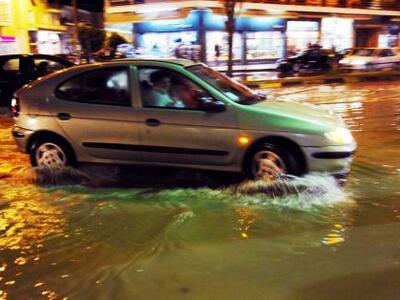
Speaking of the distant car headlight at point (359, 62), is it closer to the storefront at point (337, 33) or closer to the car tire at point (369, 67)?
the car tire at point (369, 67)

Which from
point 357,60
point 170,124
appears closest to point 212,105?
point 170,124

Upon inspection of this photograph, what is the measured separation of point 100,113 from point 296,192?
247 centimetres

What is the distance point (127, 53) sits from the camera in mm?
27391

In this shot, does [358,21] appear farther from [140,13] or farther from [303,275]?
[303,275]

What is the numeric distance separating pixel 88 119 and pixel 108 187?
0.86m

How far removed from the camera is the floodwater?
3.95 metres

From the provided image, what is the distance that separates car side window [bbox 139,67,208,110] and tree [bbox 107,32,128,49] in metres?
24.5

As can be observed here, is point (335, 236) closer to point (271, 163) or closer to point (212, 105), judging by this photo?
point (271, 163)

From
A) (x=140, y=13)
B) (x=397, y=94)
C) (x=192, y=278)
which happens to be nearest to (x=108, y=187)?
(x=192, y=278)

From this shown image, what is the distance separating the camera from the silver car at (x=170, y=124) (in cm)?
588

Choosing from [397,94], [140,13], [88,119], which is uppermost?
[140,13]

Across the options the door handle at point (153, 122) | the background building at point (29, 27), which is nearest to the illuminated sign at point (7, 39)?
the background building at point (29, 27)

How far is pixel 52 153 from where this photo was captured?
6.81 meters

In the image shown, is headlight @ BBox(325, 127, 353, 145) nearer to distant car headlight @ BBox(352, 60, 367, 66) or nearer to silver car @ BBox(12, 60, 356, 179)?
silver car @ BBox(12, 60, 356, 179)
